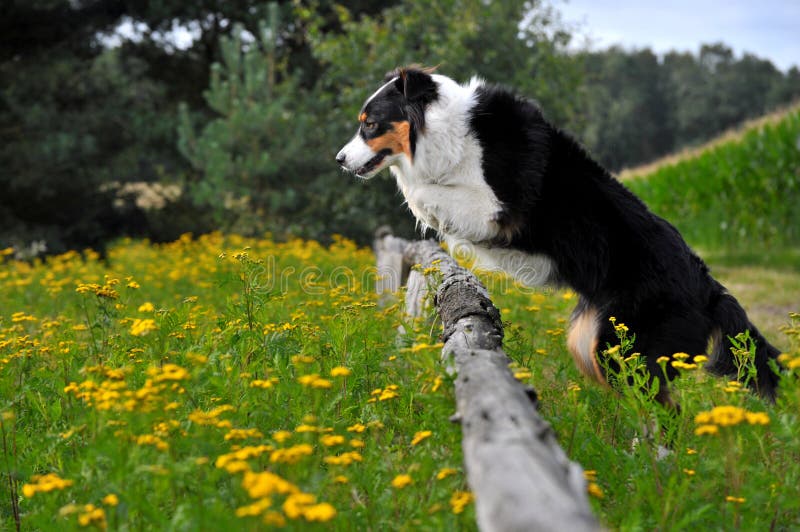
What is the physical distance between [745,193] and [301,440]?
38.3ft

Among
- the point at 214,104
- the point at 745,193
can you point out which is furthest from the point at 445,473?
the point at 745,193

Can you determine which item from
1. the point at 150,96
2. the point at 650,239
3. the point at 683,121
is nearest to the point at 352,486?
the point at 650,239

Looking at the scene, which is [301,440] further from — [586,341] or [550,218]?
[550,218]

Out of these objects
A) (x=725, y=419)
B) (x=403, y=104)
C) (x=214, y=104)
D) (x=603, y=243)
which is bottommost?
(x=725, y=419)

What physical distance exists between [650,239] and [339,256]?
5165 millimetres

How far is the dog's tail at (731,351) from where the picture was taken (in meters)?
3.26

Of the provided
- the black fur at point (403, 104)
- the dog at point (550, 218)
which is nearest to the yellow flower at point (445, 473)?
the dog at point (550, 218)

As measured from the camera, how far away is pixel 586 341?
336cm

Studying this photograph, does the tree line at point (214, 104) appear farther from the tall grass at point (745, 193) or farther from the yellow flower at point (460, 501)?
the yellow flower at point (460, 501)

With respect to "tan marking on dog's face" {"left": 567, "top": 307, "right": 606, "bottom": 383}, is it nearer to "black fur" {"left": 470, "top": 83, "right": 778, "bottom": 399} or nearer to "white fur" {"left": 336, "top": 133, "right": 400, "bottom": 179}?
"black fur" {"left": 470, "top": 83, "right": 778, "bottom": 399}

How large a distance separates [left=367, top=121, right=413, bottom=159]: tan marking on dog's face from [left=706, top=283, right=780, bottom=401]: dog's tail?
6.48 ft

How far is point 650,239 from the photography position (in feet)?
11.2

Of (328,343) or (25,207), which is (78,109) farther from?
(328,343)

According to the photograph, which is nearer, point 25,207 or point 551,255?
point 551,255
